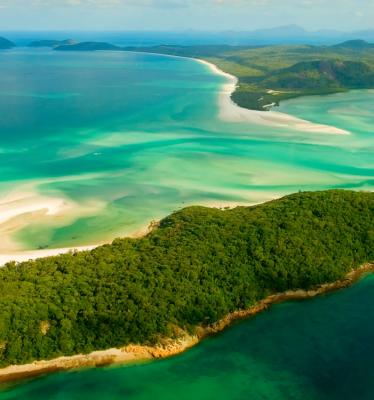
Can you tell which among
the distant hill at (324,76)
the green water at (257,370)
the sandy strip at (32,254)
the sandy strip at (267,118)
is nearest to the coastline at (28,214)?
the sandy strip at (32,254)

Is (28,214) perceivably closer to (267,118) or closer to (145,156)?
(145,156)

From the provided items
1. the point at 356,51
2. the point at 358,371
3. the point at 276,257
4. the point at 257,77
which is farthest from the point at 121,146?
the point at 356,51

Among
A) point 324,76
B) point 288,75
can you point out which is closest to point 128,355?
point 288,75

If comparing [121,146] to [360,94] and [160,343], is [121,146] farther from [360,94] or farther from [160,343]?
[360,94]

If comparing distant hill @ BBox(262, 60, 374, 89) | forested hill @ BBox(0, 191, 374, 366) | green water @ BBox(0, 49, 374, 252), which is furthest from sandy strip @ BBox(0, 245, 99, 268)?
distant hill @ BBox(262, 60, 374, 89)

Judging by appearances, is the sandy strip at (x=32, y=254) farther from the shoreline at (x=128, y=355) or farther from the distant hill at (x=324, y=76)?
the distant hill at (x=324, y=76)

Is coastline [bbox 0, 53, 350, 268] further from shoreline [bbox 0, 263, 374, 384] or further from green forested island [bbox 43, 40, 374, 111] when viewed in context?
green forested island [bbox 43, 40, 374, 111]
